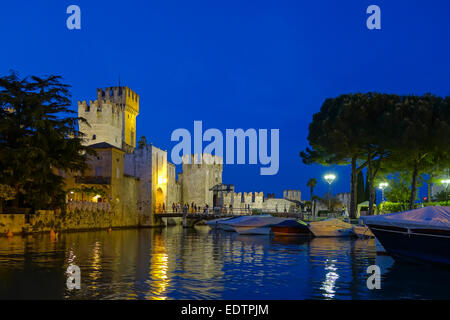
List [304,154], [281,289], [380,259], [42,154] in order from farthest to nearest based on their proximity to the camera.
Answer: [304,154]
[42,154]
[380,259]
[281,289]

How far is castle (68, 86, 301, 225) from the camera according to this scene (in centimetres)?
4381

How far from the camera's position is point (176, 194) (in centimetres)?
6638

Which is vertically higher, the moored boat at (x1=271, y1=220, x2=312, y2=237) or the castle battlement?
the castle battlement

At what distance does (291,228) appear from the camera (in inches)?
1266

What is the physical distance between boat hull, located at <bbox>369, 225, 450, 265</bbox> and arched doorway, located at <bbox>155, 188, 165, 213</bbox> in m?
39.5

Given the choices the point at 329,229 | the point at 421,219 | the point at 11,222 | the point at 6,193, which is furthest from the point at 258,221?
the point at 421,219

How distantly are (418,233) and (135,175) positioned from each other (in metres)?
40.2

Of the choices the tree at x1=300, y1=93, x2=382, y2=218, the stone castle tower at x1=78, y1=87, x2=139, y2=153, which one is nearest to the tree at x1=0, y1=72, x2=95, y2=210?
the tree at x1=300, y1=93, x2=382, y2=218

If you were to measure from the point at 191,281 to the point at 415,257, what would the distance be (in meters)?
7.96

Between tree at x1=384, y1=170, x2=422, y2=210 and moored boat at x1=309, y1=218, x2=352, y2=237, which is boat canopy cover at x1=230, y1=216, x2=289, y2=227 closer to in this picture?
moored boat at x1=309, y1=218, x2=352, y2=237

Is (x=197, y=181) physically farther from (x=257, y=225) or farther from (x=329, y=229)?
(x=329, y=229)

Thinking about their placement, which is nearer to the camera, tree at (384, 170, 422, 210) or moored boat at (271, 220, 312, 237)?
moored boat at (271, 220, 312, 237)

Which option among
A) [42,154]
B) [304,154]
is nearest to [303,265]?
[42,154]
